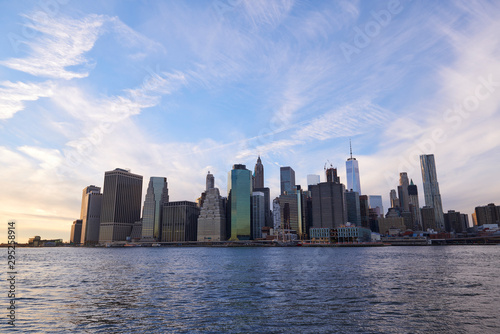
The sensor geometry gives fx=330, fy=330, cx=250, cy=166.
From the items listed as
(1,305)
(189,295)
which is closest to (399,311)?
(189,295)

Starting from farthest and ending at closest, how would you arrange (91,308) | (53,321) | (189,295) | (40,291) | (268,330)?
(40,291) < (189,295) < (91,308) < (53,321) < (268,330)

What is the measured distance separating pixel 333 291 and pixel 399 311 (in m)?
15.2

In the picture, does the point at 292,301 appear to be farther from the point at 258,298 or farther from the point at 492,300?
Result: the point at 492,300

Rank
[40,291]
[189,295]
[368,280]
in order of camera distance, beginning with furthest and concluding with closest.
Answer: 1. [368,280]
2. [40,291]
3. [189,295]

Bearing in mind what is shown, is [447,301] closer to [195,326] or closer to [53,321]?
[195,326]

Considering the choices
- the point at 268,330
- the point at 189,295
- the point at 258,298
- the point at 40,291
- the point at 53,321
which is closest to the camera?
the point at 268,330

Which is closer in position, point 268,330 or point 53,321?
point 268,330

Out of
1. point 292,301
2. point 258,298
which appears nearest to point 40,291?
point 258,298

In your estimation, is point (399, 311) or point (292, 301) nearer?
point (399, 311)

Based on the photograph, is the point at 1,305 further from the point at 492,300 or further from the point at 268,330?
the point at 492,300

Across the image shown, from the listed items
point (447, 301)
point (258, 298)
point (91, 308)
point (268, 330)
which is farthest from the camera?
point (258, 298)

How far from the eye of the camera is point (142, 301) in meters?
45.5

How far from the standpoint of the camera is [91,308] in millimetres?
41188

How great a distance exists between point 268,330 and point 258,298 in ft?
54.1
